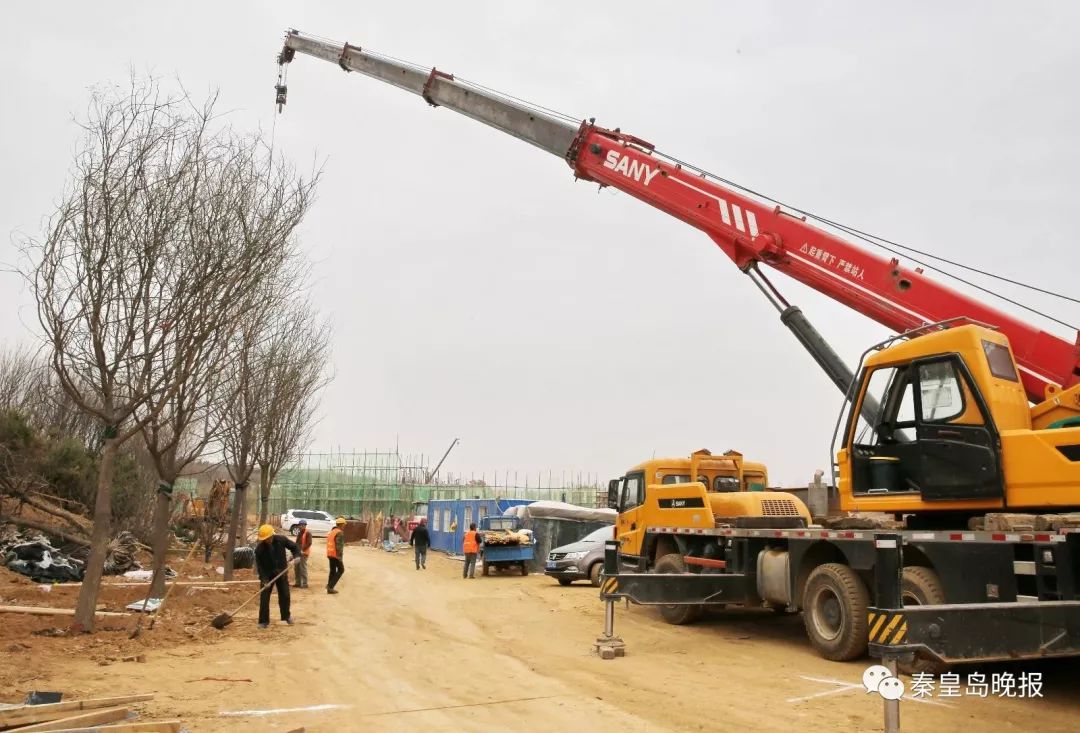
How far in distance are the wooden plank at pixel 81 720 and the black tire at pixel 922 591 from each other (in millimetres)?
7328

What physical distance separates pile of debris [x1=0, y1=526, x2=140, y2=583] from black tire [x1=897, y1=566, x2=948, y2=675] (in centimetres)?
1492

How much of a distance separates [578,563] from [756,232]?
39.8 ft

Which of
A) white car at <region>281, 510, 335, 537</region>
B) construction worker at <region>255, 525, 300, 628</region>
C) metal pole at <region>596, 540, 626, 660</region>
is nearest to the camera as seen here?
metal pole at <region>596, 540, 626, 660</region>

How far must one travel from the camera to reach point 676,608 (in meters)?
13.2

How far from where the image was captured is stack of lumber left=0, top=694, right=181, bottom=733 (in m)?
5.60

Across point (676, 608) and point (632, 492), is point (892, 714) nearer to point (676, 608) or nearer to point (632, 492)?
point (676, 608)

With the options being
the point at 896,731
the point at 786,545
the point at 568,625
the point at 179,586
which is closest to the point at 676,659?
the point at 786,545

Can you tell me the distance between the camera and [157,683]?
8.16m

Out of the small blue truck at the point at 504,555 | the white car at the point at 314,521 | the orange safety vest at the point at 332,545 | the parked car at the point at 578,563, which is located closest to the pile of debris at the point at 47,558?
the orange safety vest at the point at 332,545

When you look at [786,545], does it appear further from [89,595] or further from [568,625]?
[89,595]

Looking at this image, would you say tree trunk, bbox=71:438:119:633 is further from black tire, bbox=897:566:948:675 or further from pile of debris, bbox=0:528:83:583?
black tire, bbox=897:566:948:675

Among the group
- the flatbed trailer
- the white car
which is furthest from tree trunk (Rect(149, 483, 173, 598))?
the white car

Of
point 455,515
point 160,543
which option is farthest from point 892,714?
point 455,515

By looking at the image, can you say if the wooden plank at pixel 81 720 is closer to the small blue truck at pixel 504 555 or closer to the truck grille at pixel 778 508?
the truck grille at pixel 778 508
